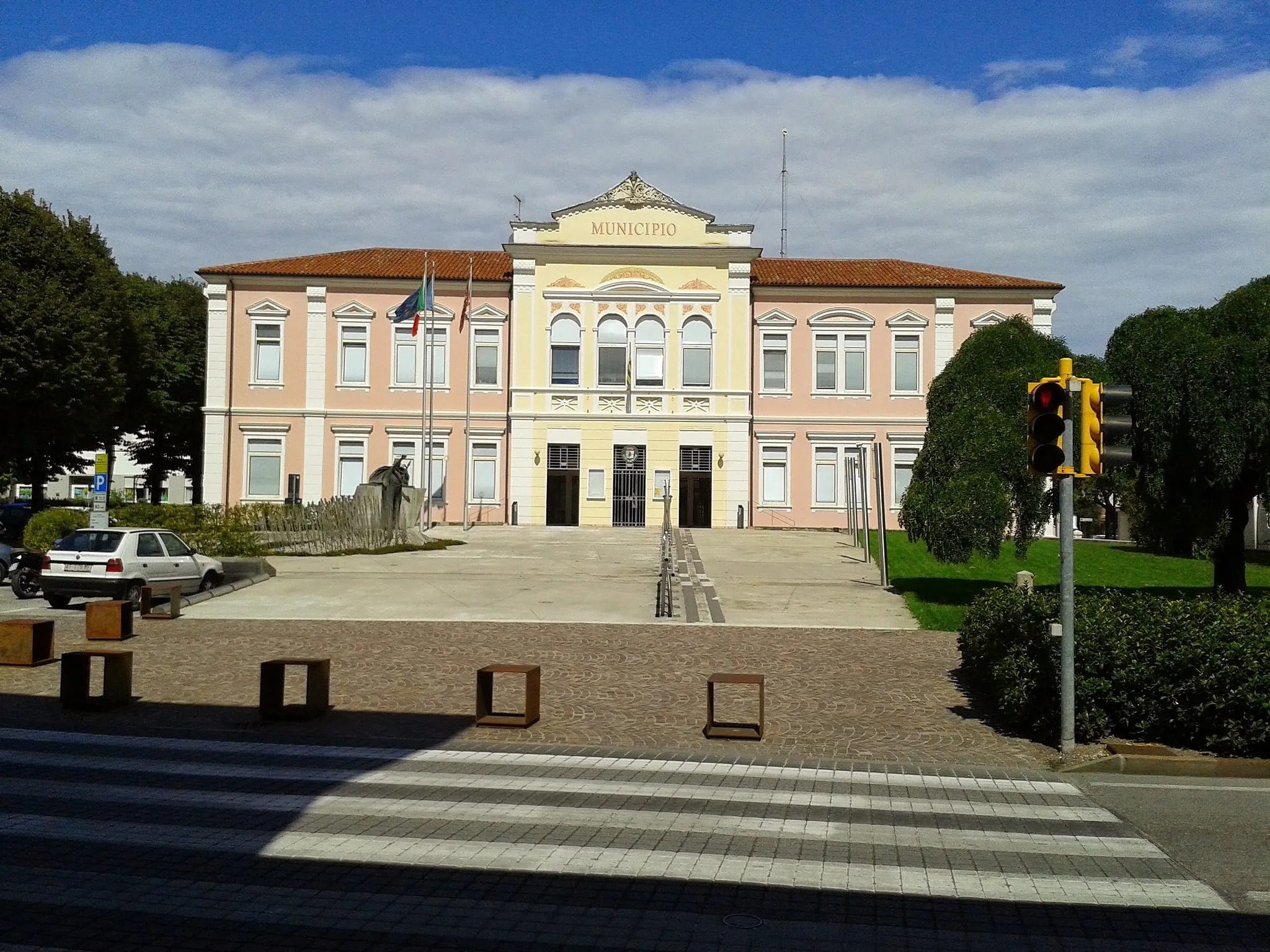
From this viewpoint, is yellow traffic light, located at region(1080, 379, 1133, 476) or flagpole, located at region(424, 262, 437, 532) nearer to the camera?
yellow traffic light, located at region(1080, 379, 1133, 476)

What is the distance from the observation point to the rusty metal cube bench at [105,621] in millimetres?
17016

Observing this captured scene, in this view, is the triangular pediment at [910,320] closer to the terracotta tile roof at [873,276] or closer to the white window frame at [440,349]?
the terracotta tile roof at [873,276]

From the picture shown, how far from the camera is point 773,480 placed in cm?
4828

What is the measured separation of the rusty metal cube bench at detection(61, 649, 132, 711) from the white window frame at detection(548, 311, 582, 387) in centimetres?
3557

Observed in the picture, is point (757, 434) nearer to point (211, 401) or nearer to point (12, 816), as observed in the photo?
point (211, 401)

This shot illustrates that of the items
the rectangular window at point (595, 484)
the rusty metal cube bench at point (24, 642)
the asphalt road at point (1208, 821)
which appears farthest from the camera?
the rectangular window at point (595, 484)

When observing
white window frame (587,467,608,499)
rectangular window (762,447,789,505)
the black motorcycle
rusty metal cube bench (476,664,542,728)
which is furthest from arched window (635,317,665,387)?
rusty metal cube bench (476,664,542,728)

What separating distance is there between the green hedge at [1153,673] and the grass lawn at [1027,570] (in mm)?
7782

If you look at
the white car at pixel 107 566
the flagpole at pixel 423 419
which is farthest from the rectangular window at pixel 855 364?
the white car at pixel 107 566

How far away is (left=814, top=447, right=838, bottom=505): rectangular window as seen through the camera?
1895 inches

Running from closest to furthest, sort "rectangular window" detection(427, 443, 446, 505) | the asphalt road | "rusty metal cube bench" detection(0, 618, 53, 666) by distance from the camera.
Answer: the asphalt road < "rusty metal cube bench" detection(0, 618, 53, 666) < "rectangular window" detection(427, 443, 446, 505)

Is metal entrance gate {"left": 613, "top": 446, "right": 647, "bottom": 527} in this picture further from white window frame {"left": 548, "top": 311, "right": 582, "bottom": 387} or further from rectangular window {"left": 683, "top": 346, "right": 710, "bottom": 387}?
rectangular window {"left": 683, "top": 346, "right": 710, "bottom": 387}

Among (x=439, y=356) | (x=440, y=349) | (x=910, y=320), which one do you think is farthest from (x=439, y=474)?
(x=910, y=320)

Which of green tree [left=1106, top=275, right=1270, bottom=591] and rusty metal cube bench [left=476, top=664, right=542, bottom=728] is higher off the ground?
green tree [left=1106, top=275, right=1270, bottom=591]
